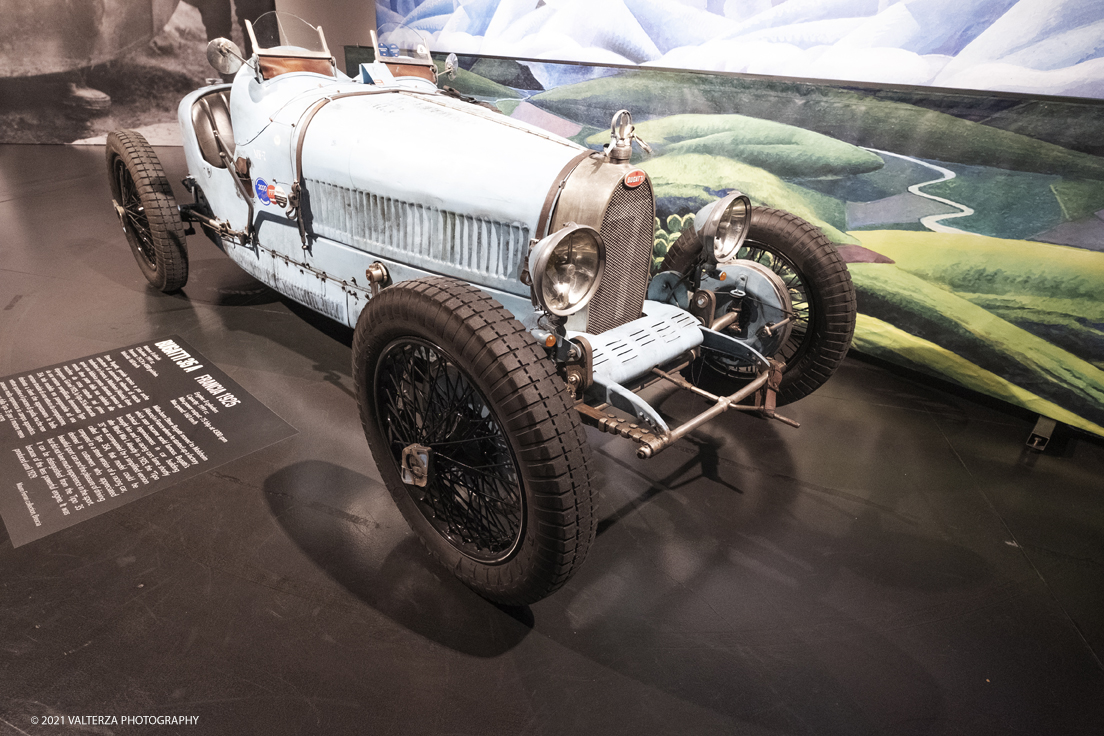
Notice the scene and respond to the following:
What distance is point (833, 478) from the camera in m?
3.06

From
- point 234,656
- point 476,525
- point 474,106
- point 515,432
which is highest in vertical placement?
point 474,106

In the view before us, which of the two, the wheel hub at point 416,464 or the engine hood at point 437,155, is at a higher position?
the engine hood at point 437,155

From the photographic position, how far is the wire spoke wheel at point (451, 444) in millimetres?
2102

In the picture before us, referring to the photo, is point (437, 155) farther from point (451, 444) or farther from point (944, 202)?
point (944, 202)

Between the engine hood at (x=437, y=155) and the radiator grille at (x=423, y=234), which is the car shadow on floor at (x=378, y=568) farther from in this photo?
the engine hood at (x=437, y=155)

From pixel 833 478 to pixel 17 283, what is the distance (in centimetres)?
565

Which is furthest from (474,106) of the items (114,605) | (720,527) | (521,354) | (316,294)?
(114,605)

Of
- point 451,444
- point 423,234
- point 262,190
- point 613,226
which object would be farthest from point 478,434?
point 262,190

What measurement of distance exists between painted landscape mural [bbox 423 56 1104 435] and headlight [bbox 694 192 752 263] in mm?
1712

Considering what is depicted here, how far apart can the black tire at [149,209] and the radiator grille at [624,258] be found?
313cm

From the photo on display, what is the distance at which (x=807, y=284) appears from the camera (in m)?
3.07

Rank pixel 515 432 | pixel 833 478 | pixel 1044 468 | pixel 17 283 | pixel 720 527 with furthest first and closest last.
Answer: pixel 17 283, pixel 1044 468, pixel 833 478, pixel 720 527, pixel 515 432

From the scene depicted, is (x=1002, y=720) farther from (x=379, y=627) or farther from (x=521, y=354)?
(x=379, y=627)

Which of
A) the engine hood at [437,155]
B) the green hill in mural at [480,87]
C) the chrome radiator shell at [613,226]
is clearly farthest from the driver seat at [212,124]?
the chrome radiator shell at [613,226]
